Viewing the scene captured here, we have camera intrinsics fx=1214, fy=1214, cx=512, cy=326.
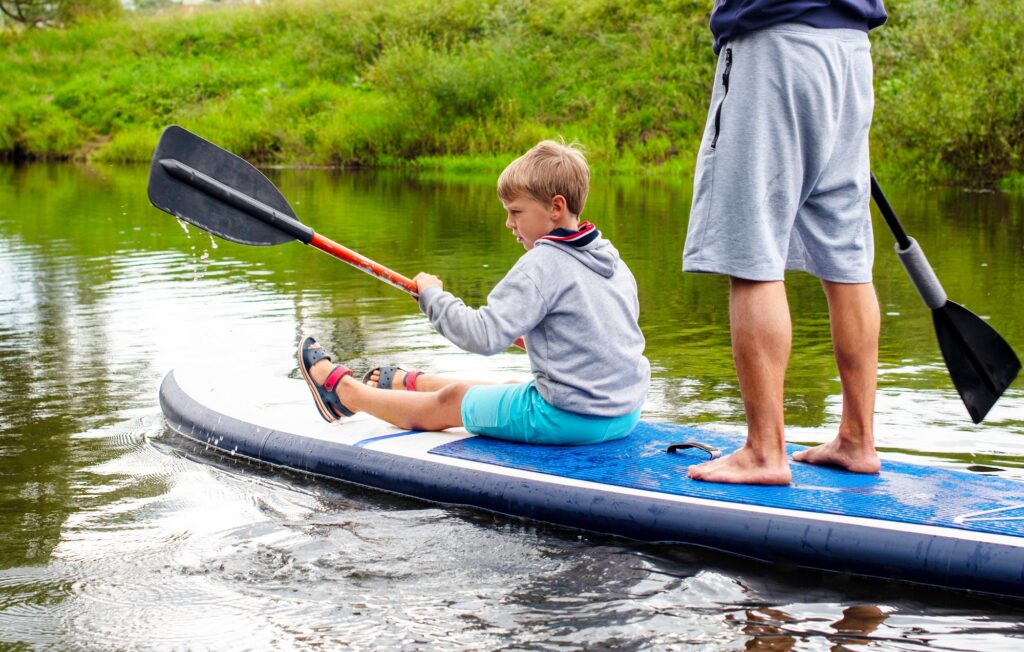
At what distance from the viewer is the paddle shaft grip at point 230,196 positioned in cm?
432

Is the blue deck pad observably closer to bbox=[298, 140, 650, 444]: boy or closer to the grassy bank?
bbox=[298, 140, 650, 444]: boy

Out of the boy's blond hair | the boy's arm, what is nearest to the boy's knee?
the boy's arm

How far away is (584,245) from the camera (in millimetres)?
3678

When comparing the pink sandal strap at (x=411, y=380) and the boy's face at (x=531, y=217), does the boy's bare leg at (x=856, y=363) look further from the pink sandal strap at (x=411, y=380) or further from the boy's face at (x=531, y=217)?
the pink sandal strap at (x=411, y=380)

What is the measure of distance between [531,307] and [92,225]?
1072cm

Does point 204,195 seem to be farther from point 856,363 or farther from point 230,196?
point 856,363

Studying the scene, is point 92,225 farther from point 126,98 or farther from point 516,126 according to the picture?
point 126,98

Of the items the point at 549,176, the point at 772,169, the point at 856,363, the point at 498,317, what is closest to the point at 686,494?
the point at 856,363

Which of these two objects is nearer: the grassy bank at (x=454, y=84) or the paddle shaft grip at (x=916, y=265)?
the paddle shaft grip at (x=916, y=265)

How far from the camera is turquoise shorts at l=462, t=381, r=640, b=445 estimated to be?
3.73 metres

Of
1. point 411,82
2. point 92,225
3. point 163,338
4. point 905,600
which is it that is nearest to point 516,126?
point 411,82

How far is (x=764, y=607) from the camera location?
2912mm

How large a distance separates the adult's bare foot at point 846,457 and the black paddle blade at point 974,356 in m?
0.49

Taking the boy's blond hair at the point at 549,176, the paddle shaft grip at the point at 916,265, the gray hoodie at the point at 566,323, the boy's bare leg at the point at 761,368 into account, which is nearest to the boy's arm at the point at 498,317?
the gray hoodie at the point at 566,323
